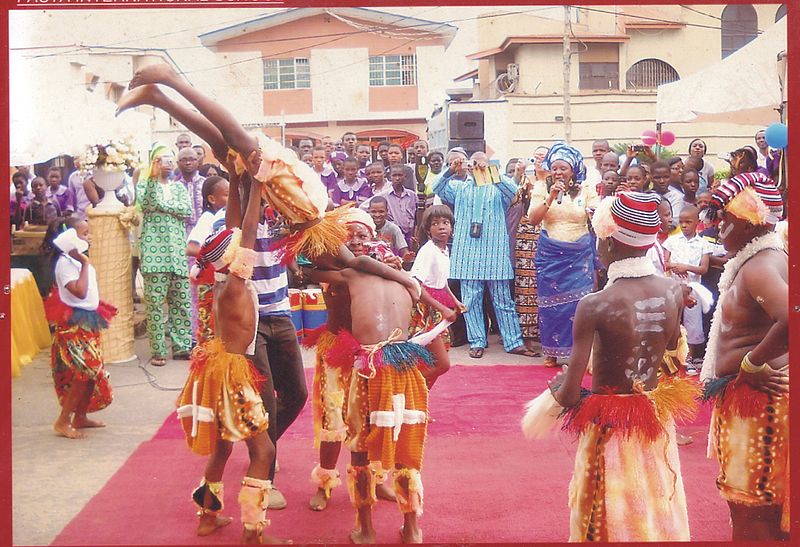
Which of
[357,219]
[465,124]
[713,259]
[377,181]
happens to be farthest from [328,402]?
[713,259]

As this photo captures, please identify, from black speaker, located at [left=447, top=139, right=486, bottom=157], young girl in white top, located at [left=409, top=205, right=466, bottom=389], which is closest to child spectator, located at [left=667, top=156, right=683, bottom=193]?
black speaker, located at [left=447, top=139, right=486, bottom=157]

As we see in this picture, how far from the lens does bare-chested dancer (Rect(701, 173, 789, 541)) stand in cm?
359

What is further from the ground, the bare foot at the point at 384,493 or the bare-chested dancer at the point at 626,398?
the bare-chested dancer at the point at 626,398

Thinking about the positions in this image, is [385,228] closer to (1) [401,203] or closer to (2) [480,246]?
(1) [401,203]

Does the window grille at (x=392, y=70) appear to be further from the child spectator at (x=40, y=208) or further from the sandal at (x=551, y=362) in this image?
the sandal at (x=551, y=362)

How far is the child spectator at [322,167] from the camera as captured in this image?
6.15 meters

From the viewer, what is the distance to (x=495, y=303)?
299 inches

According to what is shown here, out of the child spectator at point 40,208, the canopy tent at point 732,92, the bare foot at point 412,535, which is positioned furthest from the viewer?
the child spectator at point 40,208

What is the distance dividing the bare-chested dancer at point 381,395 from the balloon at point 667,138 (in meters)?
3.22

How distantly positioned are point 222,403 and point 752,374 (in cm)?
227

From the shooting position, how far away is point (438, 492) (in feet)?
15.6

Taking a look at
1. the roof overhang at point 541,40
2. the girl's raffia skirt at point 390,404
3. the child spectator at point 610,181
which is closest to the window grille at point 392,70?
the roof overhang at point 541,40

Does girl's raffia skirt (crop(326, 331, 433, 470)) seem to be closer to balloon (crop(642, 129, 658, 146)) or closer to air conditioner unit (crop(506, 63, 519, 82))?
air conditioner unit (crop(506, 63, 519, 82))

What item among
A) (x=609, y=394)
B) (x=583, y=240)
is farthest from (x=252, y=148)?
(x=583, y=240)
